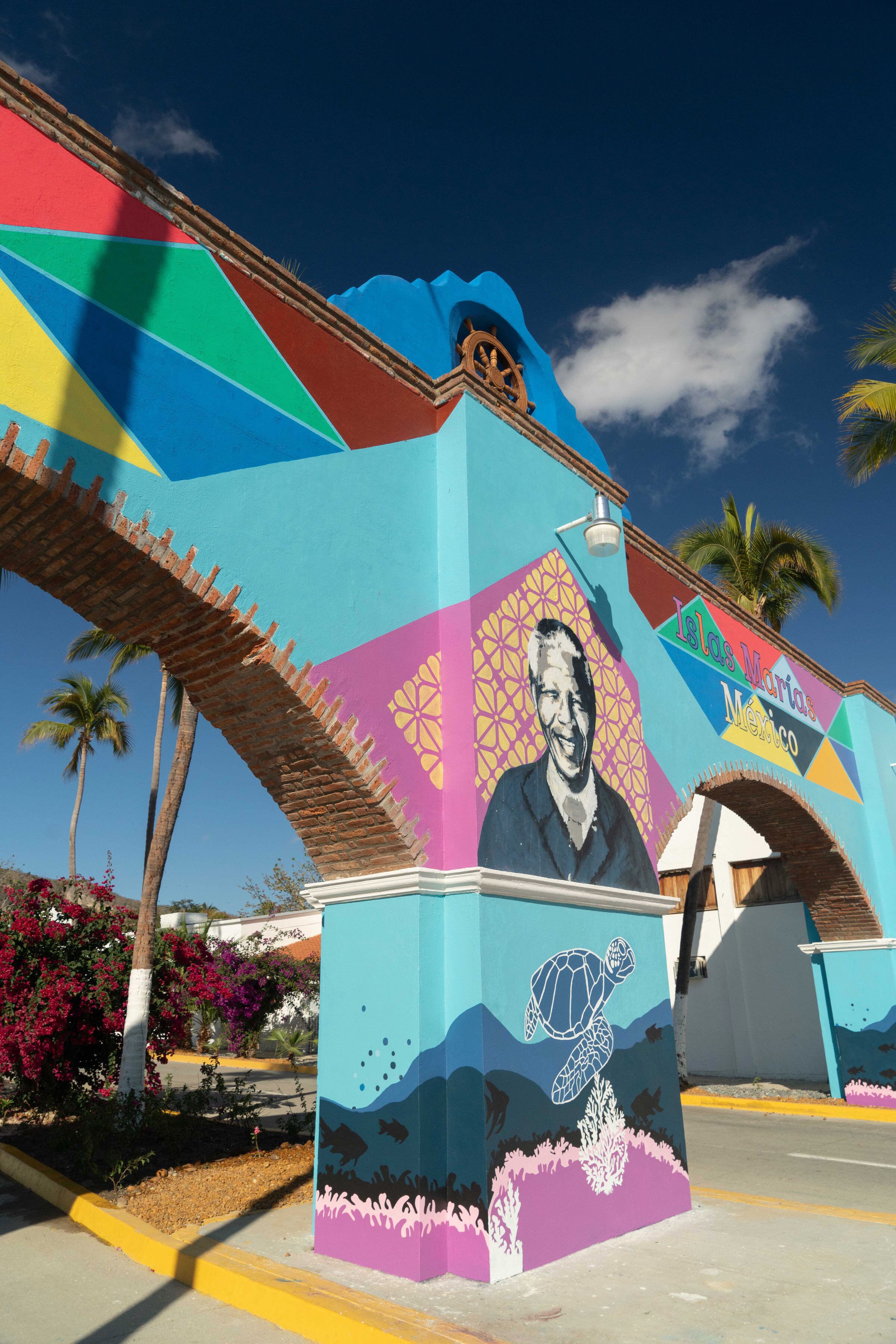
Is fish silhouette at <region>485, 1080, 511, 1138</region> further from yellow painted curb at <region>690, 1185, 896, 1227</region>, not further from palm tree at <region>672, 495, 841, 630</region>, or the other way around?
palm tree at <region>672, 495, 841, 630</region>

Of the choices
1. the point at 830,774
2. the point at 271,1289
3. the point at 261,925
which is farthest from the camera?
the point at 261,925

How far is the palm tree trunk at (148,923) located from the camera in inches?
329

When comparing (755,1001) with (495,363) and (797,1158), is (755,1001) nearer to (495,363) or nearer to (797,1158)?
(797,1158)

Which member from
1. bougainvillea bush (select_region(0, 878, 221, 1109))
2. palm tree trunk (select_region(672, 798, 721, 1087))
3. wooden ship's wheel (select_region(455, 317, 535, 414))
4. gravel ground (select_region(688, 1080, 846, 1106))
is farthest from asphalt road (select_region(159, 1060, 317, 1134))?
wooden ship's wheel (select_region(455, 317, 535, 414))

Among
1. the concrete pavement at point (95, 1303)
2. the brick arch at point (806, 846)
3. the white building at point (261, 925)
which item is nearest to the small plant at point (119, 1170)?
the concrete pavement at point (95, 1303)

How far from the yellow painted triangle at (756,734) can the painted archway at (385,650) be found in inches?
104

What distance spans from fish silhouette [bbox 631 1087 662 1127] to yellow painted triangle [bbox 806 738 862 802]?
5954 millimetres

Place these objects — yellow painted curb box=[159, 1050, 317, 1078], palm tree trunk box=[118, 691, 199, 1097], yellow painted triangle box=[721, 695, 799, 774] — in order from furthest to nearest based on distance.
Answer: yellow painted curb box=[159, 1050, 317, 1078]
yellow painted triangle box=[721, 695, 799, 774]
palm tree trunk box=[118, 691, 199, 1097]

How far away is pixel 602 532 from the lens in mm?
6441

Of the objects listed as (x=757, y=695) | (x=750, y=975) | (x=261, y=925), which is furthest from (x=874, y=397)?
(x=261, y=925)

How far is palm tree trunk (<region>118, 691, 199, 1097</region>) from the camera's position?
8367mm

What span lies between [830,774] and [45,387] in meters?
10.9

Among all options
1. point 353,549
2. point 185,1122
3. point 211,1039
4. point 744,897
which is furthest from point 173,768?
point 211,1039

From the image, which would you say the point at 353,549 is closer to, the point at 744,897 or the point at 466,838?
the point at 466,838
